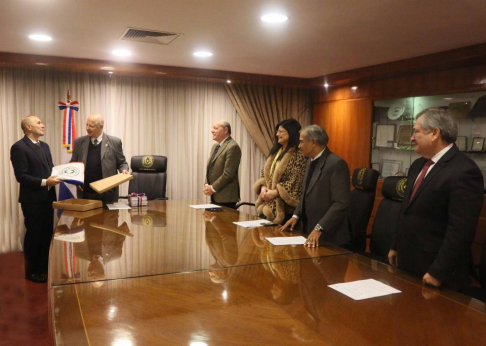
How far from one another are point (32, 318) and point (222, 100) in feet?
12.1

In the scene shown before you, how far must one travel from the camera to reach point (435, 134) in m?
2.01

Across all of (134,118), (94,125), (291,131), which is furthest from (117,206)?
(134,118)

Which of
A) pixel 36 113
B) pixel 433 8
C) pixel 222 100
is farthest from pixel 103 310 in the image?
pixel 222 100

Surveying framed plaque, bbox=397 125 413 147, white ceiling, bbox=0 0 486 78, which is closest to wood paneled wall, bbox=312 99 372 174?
framed plaque, bbox=397 125 413 147

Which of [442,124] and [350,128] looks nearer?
[442,124]

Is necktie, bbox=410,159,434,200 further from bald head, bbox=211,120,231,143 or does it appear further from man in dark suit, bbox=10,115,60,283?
man in dark suit, bbox=10,115,60,283

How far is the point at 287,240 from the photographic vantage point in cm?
239

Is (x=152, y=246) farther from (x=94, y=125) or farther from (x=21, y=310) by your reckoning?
A: (x=94, y=125)

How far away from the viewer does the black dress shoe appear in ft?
12.8

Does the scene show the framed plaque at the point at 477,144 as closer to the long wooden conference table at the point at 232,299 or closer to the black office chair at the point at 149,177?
the long wooden conference table at the point at 232,299

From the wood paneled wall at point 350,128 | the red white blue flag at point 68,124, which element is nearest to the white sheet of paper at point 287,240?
the wood paneled wall at point 350,128

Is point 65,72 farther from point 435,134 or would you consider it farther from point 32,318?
point 435,134

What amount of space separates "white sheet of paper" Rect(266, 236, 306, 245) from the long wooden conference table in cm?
5

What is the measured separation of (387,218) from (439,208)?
1.12m
